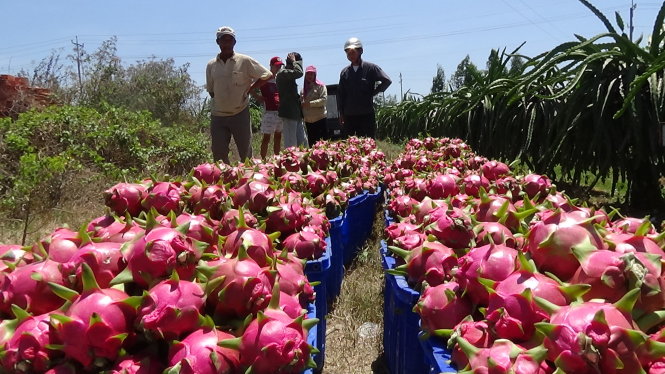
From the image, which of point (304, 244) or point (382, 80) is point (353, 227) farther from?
point (382, 80)

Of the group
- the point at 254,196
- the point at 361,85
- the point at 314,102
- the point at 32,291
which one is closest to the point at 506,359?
the point at 32,291

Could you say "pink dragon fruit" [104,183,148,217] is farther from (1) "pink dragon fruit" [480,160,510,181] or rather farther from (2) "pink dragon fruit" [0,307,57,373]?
(1) "pink dragon fruit" [480,160,510,181]

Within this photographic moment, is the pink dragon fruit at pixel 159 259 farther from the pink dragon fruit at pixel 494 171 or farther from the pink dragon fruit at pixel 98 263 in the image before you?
the pink dragon fruit at pixel 494 171

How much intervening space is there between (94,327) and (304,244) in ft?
4.03

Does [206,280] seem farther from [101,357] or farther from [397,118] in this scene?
[397,118]

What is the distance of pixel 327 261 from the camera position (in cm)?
259

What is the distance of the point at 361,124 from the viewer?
8547 mm

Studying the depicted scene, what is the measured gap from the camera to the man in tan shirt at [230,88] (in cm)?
679

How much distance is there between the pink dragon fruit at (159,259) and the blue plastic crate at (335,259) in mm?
1814

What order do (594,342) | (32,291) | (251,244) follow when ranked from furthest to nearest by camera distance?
(251,244)
(32,291)
(594,342)

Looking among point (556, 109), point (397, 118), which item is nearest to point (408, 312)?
point (556, 109)

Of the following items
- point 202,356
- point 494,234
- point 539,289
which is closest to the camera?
point 202,356

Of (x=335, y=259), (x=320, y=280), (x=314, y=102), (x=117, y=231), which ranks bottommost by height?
(x=335, y=259)

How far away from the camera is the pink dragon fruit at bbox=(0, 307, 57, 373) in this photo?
1.37 metres
